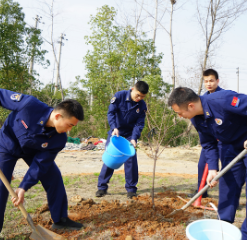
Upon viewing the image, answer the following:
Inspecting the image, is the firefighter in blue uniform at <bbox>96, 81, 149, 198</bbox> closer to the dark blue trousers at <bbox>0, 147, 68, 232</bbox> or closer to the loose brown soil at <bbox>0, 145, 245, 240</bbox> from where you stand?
the loose brown soil at <bbox>0, 145, 245, 240</bbox>

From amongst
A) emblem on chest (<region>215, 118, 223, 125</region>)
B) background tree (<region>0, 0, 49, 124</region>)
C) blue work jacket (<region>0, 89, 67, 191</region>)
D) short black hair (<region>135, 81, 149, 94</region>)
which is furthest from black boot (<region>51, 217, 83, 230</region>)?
background tree (<region>0, 0, 49, 124</region>)

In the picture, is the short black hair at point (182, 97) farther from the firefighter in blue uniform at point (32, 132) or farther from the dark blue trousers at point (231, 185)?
the firefighter in blue uniform at point (32, 132)

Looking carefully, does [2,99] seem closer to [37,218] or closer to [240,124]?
[37,218]

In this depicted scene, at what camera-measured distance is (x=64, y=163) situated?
→ 804cm

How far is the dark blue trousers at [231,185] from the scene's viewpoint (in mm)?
2670

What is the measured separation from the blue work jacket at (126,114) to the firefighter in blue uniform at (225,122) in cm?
172

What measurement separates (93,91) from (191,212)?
9.60 meters

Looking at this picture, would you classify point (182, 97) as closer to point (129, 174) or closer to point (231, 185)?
point (231, 185)

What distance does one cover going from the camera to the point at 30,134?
2598 millimetres

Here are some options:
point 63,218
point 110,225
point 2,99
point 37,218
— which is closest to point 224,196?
point 110,225

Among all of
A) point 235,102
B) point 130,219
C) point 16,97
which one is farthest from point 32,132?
point 235,102

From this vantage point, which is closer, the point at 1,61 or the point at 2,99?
the point at 2,99

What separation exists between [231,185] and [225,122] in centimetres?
73

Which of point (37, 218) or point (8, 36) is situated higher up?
point (8, 36)
